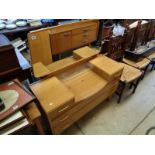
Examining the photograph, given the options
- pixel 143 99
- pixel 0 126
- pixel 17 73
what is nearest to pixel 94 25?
pixel 143 99

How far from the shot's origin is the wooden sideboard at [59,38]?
5.56 ft

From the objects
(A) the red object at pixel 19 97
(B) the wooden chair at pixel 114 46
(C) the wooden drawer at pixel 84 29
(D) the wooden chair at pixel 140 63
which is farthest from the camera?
(D) the wooden chair at pixel 140 63

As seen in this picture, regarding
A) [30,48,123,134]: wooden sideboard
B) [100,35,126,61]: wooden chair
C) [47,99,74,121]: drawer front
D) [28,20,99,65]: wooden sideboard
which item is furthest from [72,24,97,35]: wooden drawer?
[47,99,74,121]: drawer front

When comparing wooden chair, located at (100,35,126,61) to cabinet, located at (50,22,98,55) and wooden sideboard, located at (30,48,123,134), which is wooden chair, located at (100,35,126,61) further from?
cabinet, located at (50,22,98,55)

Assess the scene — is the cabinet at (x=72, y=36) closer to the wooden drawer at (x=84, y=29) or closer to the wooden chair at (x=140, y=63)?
the wooden drawer at (x=84, y=29)

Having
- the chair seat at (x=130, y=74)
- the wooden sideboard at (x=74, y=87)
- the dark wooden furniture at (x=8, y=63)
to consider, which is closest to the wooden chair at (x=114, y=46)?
the wooden sideboard at (x=74, y=87)

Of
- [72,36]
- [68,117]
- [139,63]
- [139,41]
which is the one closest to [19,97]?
[68,117]

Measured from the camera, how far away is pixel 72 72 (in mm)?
1762

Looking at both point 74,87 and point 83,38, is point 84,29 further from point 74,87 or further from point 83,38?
point 74,87

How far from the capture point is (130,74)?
1.93m

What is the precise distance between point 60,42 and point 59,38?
65 mm

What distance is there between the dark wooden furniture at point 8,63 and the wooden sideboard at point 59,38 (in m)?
0.59

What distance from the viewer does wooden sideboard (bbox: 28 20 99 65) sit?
1693mm
